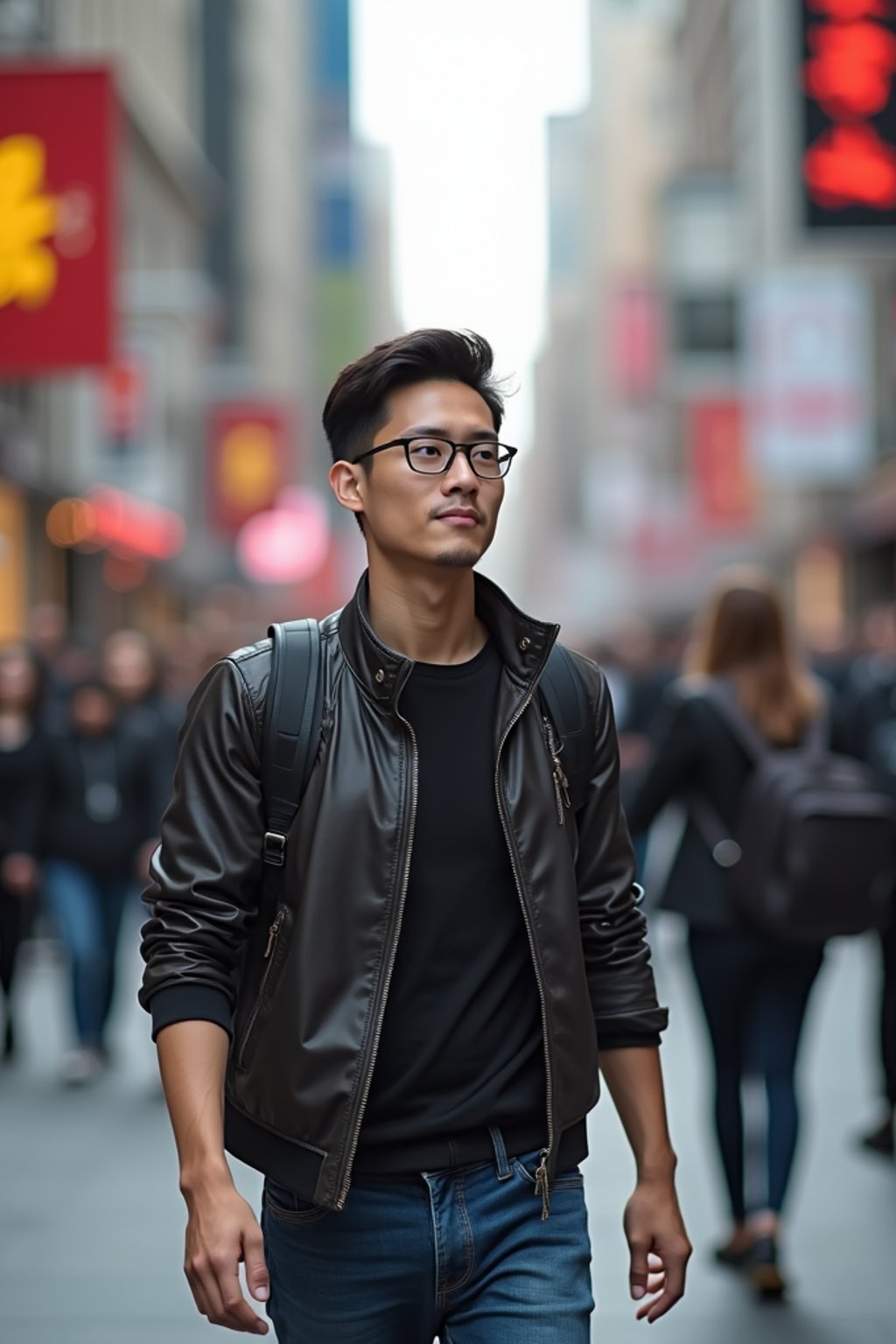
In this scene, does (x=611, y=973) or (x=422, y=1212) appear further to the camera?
(x=611, y=973)

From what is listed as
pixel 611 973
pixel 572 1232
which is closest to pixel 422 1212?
pixel 572 1232

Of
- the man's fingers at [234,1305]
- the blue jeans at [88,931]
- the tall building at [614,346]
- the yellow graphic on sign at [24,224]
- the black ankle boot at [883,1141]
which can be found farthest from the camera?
the tall building at [614,346]

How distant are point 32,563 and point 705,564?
80.4 feet

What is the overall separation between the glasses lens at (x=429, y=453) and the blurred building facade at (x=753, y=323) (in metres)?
8.58

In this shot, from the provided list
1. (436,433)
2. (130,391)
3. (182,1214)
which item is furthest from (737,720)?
(130,391)

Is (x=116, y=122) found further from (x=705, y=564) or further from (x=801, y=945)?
(x=705, y=564)

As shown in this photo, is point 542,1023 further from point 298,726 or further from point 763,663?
point 763,663

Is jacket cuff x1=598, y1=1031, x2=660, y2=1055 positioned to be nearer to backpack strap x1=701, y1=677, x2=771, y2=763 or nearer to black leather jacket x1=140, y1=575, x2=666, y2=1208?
black leather jacket x1=140, y1=575, x2=666, y2=1208

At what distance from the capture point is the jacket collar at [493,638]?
9.37 ft

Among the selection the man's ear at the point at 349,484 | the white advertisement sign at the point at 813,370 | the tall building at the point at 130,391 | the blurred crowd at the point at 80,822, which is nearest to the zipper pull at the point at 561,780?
the man's ear at the point at 349,484

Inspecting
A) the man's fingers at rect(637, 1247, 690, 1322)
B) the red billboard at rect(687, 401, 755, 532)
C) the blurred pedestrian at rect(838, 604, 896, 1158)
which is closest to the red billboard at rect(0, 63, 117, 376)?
the blurred pedestrian at rect(838, 604, 896, 1158)

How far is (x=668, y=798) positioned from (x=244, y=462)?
29.5m

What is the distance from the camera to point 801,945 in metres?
5.89

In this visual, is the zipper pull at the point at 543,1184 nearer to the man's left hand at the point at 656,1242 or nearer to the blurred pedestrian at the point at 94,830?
the man's left hand at the point at 656,1242
